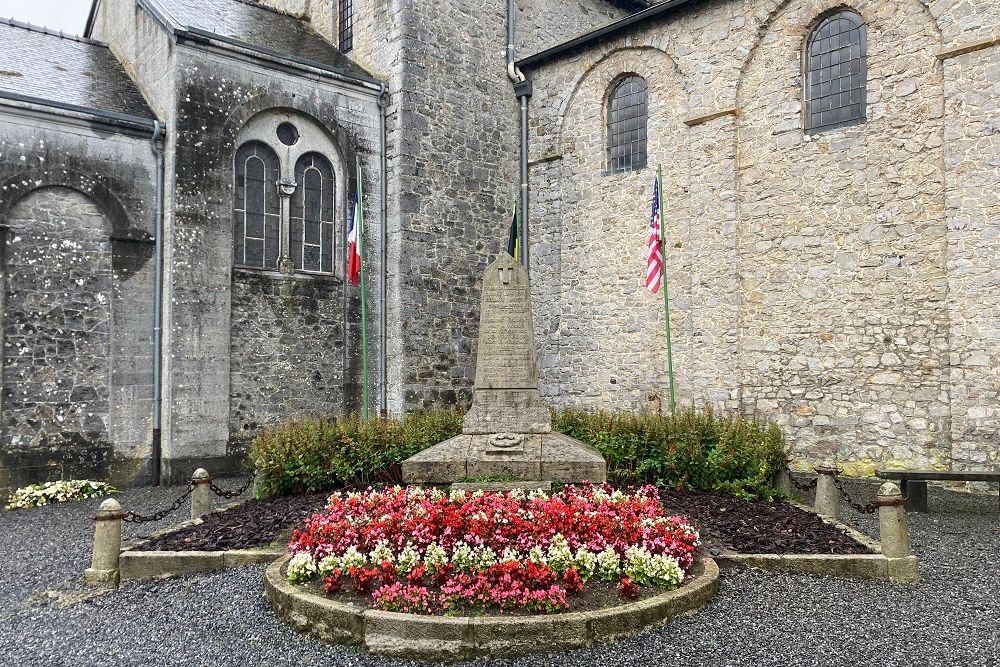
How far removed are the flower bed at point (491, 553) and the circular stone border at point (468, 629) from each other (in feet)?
0.56

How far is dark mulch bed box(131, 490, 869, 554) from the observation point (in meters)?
6.75

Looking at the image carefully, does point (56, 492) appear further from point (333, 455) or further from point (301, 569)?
point (301, 569)

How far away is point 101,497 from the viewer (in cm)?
1151

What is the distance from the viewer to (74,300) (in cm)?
1195

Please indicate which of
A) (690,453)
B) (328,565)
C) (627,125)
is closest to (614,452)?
(690,453)

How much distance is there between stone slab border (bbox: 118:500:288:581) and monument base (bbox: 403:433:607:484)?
1.80 metres

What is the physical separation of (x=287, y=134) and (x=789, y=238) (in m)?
8.74

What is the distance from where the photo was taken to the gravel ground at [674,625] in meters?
4.75

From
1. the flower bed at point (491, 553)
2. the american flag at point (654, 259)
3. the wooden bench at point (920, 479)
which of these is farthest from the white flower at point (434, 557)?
the american flag at point (654, 259)

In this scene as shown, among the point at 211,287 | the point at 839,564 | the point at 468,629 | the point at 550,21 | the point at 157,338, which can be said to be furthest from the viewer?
the point at 550,21

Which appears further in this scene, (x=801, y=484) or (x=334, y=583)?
(x=801, y=484)

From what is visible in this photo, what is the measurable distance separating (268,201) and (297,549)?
9090mm

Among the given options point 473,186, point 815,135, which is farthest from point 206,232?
point 815,135

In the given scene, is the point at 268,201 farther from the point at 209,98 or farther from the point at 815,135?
the point at 815,135
